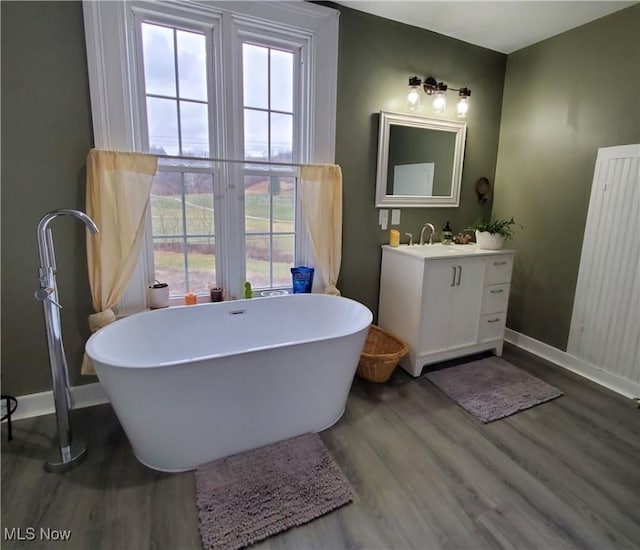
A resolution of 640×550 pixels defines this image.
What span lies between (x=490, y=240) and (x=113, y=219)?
267 centimetres

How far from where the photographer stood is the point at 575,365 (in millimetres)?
2756

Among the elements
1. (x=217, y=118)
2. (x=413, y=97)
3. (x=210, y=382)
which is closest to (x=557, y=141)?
(x=413, y=97)

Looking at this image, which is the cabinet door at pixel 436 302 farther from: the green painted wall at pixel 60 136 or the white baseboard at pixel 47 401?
the white baseboard at pixel 47 401

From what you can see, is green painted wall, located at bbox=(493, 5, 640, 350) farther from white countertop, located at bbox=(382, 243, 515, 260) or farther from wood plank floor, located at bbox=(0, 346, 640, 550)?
wood plank floor, located at bbox=(0, 346, 640, 550)

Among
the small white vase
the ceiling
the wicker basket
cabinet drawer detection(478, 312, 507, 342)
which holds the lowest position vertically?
the wicker basket

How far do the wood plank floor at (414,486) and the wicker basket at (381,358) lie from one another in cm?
26

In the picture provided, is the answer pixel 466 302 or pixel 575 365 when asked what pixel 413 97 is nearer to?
pixel 466 302

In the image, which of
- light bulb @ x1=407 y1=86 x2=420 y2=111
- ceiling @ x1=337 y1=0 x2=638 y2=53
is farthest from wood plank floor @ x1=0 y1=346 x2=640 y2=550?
ceiling @ x1=337 y1=0 x2=638 y2=53

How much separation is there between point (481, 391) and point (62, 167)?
2956mm

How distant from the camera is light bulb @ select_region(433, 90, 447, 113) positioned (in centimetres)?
282

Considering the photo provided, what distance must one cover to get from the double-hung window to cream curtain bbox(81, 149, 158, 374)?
0.12 metres

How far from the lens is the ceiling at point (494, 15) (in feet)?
7.72

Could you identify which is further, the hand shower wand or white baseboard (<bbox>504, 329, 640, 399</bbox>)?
white baseboard (<bbox>504, 329, 640, 399</bbox>)

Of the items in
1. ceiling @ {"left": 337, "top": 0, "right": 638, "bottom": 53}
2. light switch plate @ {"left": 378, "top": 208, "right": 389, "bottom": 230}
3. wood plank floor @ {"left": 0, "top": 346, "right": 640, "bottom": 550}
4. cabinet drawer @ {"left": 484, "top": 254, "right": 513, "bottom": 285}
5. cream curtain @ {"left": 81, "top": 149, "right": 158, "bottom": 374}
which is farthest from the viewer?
light switch plate @ {"left": 378, "top": 208, "right": 389, "bottom": 230}
